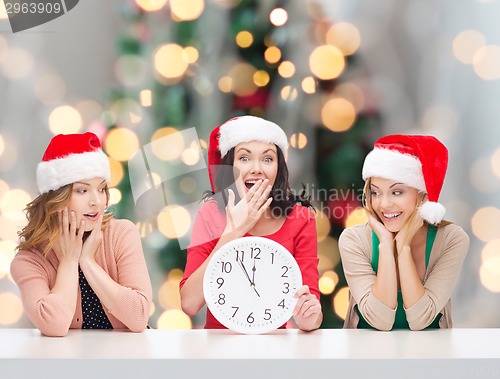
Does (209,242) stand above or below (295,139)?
below

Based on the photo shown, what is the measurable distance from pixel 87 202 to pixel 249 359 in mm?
635

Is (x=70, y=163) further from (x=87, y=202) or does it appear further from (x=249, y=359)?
(x=249, y=359)

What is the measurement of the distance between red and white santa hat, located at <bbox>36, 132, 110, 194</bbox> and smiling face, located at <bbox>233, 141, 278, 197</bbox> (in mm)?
345

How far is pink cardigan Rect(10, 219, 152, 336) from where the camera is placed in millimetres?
1603

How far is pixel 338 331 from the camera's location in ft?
5.61

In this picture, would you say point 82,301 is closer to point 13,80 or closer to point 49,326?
point 49,326

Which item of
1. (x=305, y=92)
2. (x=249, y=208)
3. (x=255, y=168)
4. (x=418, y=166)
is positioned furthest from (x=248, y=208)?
(x=305, y=92)

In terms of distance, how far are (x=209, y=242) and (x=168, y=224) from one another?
32cm

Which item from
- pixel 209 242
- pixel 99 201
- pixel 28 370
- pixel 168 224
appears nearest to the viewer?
pixel 28 370

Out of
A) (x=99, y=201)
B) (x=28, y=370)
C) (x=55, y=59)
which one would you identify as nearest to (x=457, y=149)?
(x=99, y=201)

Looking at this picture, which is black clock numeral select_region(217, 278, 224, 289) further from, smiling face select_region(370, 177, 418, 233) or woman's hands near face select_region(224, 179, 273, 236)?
smiling face select_region(370, 177, 418, 233)

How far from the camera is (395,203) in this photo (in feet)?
5.58

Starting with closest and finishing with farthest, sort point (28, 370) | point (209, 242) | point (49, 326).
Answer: point (28, 370)
point (49, 326)
point (209, 242)

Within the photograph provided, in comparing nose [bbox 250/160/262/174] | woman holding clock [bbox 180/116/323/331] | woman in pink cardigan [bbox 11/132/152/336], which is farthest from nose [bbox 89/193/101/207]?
nose [bbox 250/160/262/174]
